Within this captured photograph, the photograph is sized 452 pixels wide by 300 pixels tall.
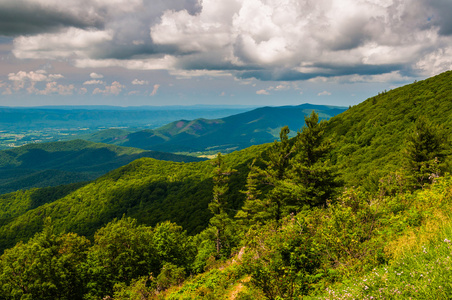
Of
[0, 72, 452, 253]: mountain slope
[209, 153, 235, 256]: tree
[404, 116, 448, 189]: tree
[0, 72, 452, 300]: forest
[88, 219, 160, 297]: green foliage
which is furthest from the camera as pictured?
[0, 72, 452, 253]: mountain slope

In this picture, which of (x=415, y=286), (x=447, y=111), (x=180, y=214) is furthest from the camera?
(x=180, y=214)

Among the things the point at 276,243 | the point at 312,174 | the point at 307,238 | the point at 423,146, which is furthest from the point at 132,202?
the point at 307,238

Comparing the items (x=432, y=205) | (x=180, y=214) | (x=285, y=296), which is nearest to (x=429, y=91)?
(x=432, y=205)

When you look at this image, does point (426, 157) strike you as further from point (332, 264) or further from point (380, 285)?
point (380, 285)

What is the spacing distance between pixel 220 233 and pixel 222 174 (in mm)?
10682

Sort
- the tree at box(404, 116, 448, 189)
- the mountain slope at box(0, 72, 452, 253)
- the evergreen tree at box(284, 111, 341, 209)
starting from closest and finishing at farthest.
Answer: the evergreen tree at box(284, 111, 341, 209) → the tree at box(404, 116, 448, 189) → the mountain slope at box(0, 72, 452, 253)

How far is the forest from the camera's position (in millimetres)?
8461

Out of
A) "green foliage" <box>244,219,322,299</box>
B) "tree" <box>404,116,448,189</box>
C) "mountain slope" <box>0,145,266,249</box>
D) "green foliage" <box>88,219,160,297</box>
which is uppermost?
"tree" <box>404,116,448,189</box>

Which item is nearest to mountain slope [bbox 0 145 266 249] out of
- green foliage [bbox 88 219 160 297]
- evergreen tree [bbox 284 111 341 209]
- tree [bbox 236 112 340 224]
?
green foliage [bbox 88 219 160 297]

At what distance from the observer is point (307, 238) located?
12867 mm

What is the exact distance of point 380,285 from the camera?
6.65m

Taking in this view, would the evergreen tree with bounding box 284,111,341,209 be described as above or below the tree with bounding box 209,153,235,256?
above

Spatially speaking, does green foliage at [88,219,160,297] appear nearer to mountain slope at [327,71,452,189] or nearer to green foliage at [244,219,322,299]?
green foliage at [244,219,322,299]

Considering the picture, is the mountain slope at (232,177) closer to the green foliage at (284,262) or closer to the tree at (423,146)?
the tree at (423,146)
